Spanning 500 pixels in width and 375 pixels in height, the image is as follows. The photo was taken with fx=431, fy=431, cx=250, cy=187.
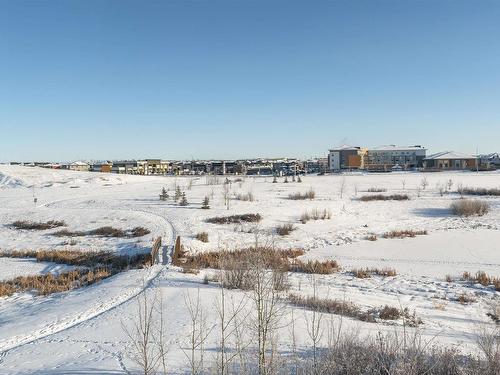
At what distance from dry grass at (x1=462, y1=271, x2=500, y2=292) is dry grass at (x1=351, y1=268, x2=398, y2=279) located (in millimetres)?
2008

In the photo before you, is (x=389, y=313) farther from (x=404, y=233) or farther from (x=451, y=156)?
(x=451, y=156)

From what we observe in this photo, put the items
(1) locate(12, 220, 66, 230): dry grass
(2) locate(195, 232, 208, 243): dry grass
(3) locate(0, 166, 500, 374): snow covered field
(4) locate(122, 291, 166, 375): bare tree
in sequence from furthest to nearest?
1. (1) locate(12, 220, 66, 230): dry grass
2. (2) locate(195, 232, 208, 243): dry grass
3. (3) locate(0, 166, 500, 374): snow covered field
4. (4) locate(122, 291, 166, 375): bare tree

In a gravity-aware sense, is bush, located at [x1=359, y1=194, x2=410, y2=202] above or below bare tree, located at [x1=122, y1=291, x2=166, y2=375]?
below

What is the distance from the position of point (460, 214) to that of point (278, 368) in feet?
77.4

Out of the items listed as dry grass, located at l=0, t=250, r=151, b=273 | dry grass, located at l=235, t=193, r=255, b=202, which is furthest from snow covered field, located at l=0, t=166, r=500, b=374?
dry grass, located at l=0, t=250, r=151, b=273

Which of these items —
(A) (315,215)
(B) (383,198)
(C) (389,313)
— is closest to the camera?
(C) (389,313)

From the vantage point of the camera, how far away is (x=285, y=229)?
832 inches

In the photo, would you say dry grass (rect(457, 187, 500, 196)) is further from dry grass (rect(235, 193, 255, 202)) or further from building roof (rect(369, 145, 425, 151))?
building roof (rect(369, 145, 425, 151))

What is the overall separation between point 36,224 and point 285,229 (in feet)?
44.2

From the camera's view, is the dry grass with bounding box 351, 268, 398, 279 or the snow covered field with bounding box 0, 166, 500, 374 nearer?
the snow covered field with bounding box 0, 166, 500, 374

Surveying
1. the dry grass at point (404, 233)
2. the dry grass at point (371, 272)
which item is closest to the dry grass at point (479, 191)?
the dry grass at point (404, 233)

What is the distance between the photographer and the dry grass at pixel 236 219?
73.5 feet

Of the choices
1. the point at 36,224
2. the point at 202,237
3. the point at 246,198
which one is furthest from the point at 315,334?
the point at 246,198

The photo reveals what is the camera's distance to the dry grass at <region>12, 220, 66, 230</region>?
22.8 metres
